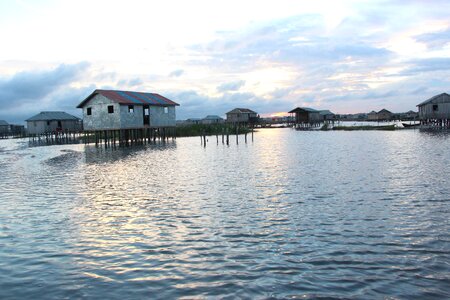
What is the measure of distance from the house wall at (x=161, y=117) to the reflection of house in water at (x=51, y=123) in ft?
96.1

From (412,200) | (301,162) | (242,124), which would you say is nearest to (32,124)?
(242,124)

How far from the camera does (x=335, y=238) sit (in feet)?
31.8

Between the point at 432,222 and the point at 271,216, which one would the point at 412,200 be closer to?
the point at 432,222

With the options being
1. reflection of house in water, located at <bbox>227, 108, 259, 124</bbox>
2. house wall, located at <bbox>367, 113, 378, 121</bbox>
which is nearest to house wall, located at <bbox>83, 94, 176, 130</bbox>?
reflection of house in water, located at <bbox>227, 108, 259, 124</bbox>

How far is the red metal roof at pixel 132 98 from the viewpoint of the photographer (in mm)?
49250

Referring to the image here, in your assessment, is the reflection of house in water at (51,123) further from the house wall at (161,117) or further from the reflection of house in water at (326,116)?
the reflection of house in water at (326,116)

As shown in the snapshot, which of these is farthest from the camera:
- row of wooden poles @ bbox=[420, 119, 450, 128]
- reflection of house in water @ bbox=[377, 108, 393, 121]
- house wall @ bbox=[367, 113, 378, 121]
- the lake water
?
house wall @ bbox=[367, 113, 378, 121]

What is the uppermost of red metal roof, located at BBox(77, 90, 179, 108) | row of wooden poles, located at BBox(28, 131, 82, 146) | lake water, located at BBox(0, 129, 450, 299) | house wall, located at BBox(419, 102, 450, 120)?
red metal roof, located at BBox(77, 90, 179, 108)

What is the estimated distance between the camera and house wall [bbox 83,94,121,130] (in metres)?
48.8

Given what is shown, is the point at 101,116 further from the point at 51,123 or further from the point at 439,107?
the point at 439,107

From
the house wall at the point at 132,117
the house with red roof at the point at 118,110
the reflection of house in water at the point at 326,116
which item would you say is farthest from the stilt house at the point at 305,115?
the house wall at the point at 132,117

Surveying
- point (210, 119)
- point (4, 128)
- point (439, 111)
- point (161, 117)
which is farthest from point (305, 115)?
point (4, 128)

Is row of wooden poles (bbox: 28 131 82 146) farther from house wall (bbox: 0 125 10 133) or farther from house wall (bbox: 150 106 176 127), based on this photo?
house wall (bbox: 0 125 10 133)

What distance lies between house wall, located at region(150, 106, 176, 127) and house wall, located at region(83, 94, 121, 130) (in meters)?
6.99
